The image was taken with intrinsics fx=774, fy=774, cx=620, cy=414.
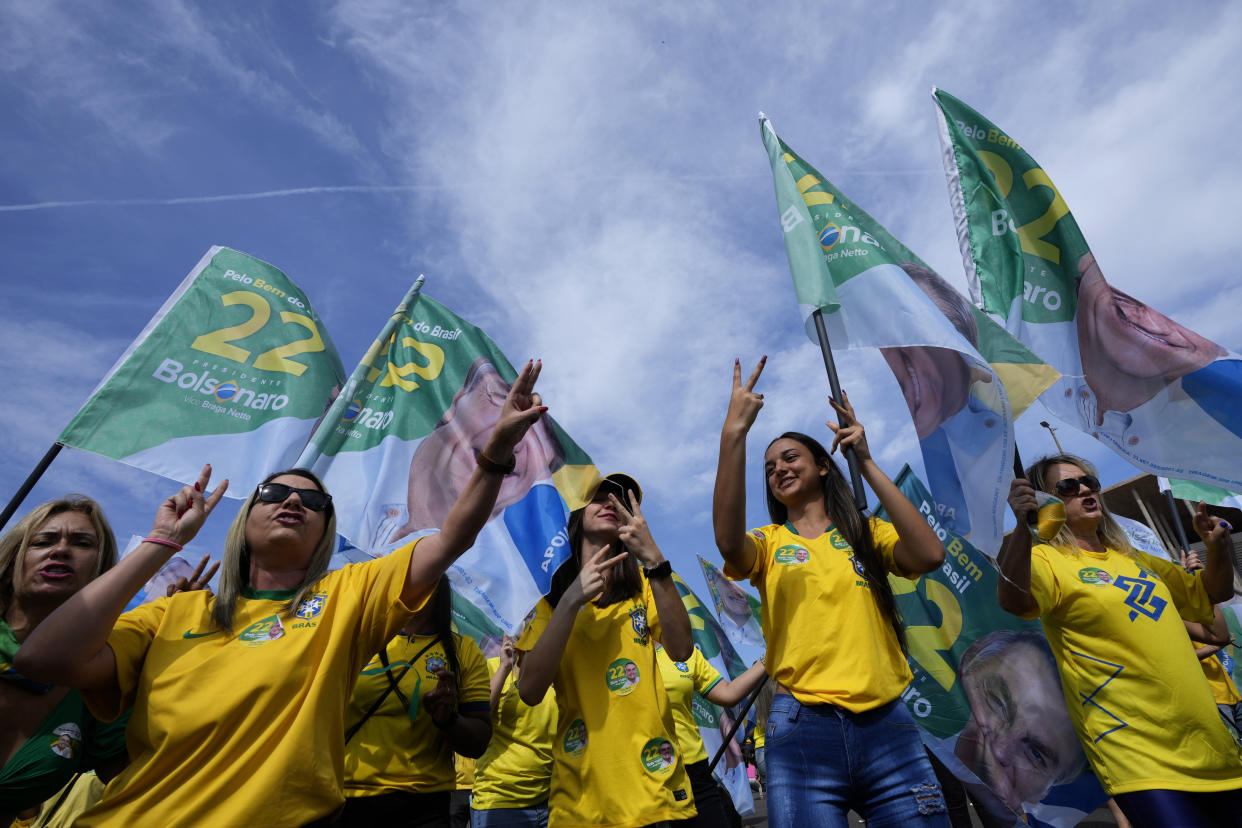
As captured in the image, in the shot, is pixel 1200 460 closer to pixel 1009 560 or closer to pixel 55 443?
pixel 1009 560

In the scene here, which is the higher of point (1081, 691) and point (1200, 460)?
point (1200, 460)

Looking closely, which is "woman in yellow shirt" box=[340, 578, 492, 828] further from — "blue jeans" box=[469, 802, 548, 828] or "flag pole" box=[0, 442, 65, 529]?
"flag pole" box=[0, 442, 65, 529]

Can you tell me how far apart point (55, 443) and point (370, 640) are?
10.2ft

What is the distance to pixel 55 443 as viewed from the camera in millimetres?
4391

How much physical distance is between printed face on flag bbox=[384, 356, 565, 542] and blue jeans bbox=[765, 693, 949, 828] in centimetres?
316

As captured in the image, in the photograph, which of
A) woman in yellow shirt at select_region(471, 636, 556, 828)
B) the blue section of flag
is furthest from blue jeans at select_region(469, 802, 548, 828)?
the blue section of flag

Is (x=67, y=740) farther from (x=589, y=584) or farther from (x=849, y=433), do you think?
(x=849, y=433)

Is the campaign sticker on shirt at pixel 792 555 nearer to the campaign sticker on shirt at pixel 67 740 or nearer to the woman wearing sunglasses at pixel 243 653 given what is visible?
the woman wearing sunglasses at pixel 243 653

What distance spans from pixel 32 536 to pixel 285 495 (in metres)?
1.20

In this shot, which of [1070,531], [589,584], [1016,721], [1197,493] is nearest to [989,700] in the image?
[1016,721]

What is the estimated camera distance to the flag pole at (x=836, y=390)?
11.4 feet

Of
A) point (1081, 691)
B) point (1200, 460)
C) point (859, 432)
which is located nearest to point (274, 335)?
point (859, 432)

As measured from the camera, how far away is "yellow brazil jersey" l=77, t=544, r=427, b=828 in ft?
6.81

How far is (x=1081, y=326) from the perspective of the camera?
446 cm
